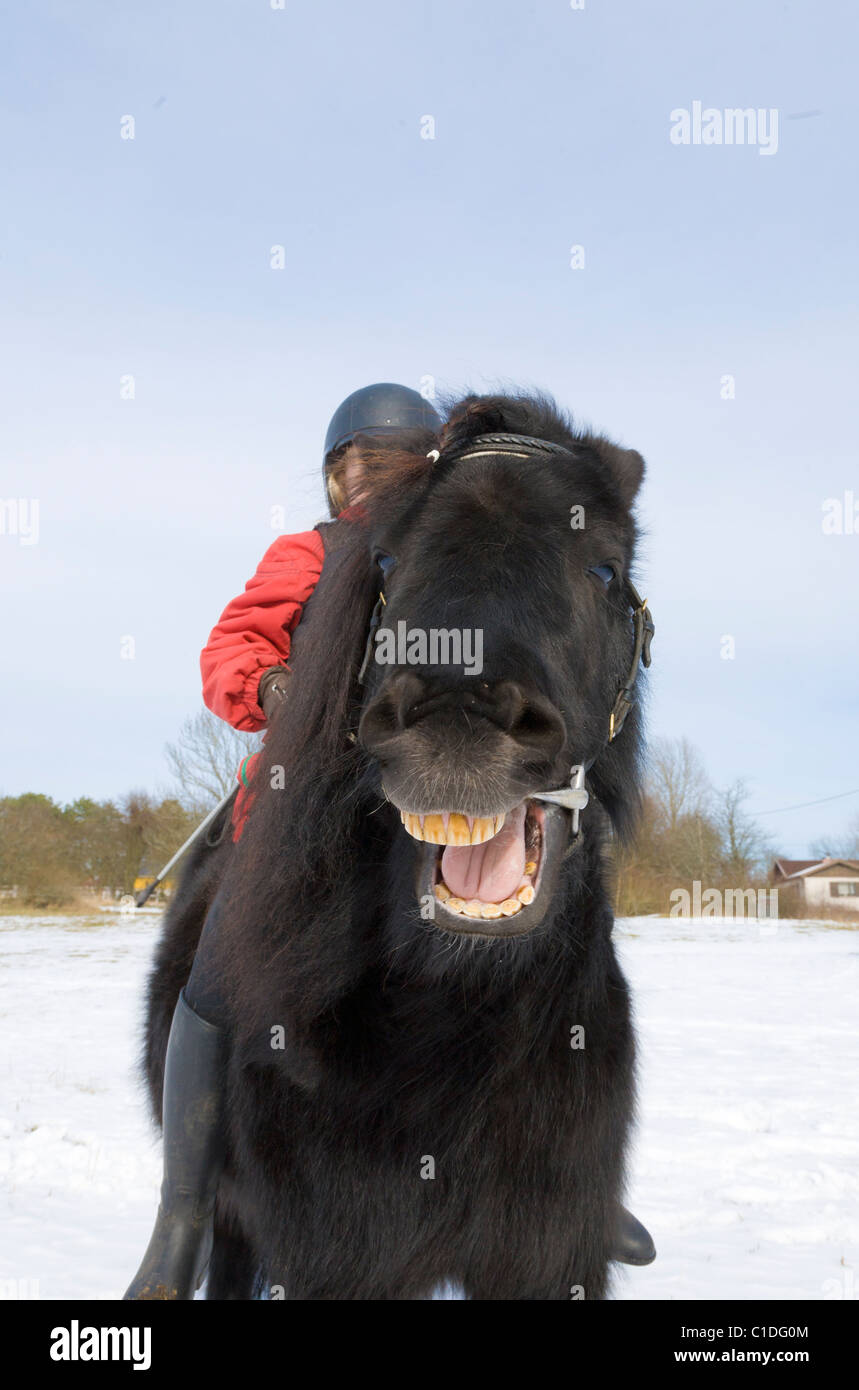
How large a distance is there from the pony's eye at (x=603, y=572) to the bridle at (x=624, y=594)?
121 millimetres

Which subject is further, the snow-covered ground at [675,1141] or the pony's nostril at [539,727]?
the snow-covered ground at [675,1141]

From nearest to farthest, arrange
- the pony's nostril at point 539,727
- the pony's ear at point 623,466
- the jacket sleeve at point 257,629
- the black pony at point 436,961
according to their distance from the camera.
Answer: the pony's nostril at point 539,727, the black pony at point 436,961, the pony's ear at point 623,466, the jacket sleeve at point 257,629

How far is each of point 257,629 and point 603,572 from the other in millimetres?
1047

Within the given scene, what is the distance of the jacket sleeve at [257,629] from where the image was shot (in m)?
2.56

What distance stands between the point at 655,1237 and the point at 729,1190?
0.87 metres

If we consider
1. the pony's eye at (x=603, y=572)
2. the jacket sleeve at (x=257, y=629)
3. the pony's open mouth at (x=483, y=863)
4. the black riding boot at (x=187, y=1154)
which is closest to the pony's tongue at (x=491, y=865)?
the pony's open mouth at (x=483, y=863)

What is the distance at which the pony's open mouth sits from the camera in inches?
68.7

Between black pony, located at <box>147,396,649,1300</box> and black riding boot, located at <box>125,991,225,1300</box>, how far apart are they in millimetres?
191

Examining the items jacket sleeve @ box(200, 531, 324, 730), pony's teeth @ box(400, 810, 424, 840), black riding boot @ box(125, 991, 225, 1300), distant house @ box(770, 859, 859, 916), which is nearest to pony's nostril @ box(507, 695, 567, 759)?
pony's teeth @ box(400, 810, 424, 840)

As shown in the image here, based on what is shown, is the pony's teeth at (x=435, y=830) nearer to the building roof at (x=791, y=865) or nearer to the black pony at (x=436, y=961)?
the black pony at (x=436, y=961)

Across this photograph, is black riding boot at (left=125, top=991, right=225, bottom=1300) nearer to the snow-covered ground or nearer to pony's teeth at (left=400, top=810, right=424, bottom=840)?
pony's teeth at (left=400, top=810, right=424, bottom=840)

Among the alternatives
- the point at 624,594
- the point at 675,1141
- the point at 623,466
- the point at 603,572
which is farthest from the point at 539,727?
the point at 675,1141

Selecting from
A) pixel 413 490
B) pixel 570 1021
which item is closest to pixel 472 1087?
pixel 570 1021

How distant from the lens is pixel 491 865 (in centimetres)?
189
